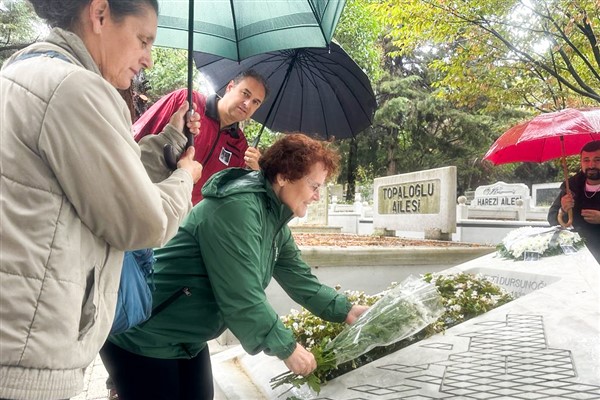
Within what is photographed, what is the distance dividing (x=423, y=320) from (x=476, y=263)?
104 inches

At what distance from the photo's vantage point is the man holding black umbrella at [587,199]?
14.2 ft

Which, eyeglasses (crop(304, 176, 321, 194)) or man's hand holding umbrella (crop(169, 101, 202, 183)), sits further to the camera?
eyeglasses (crop(304, 176, 321, 194))

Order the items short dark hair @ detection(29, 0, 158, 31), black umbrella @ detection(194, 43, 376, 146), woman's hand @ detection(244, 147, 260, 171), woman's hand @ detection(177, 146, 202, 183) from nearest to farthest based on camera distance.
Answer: short dark hair @ detection(29, 0, 158, 31), woman's hand @ detection(177, 146, 202, 183), woman's hand @ detection(244, 147, 260, 171), black umbrella @ detection(194, 43, 376, 146)

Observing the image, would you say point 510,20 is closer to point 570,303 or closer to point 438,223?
point 438,223

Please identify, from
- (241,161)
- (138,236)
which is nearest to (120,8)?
(138,236)

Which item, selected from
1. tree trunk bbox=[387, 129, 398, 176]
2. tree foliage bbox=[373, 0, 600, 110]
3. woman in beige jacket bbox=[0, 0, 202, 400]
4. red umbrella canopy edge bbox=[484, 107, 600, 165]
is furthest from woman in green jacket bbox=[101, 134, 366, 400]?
tree trunk bbox=[387, 129, 398, 176]

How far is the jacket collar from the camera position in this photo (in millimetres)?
3020

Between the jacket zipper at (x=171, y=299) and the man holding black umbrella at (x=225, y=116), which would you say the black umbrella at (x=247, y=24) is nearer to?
the man holding black umbrella at (x=225, y=116)

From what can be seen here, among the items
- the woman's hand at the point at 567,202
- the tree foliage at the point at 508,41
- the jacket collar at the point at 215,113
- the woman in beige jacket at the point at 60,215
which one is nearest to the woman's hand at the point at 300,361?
the woman in beige jacket at the point at 60,215

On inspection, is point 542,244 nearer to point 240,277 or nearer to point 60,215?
point 240,277

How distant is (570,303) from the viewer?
3008 millimetres

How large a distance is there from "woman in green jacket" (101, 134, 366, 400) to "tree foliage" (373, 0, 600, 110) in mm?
7261

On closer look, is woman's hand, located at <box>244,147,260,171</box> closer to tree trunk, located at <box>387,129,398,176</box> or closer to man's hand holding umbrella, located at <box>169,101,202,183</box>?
man's hand holding umbrella, located at <box>169,101,202,183</box>

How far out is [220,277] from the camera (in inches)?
69.1
